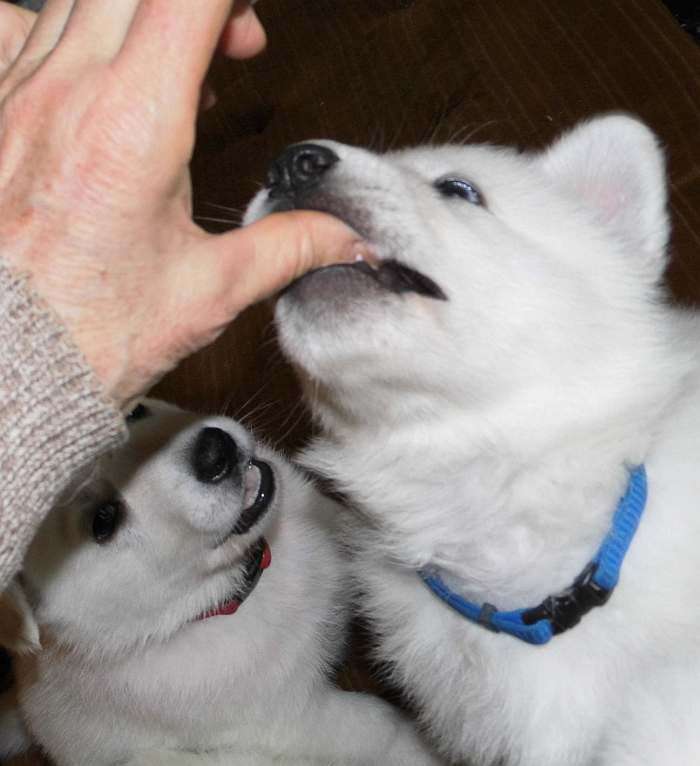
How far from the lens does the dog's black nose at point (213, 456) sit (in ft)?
7.41

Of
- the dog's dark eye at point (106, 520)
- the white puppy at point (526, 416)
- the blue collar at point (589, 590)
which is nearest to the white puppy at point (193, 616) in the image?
the dog's dark eye at point (106, 520)

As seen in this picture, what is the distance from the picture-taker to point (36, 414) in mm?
1191

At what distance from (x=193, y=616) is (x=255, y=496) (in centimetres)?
39

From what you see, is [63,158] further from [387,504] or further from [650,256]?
[650,256]

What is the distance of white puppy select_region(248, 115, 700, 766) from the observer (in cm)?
153

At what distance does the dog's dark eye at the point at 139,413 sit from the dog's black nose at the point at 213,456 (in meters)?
0.28

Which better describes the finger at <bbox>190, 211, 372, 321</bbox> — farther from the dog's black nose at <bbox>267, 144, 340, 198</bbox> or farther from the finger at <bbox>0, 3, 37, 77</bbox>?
the finger at <bbox>0, 3, 37, 77</bbox>

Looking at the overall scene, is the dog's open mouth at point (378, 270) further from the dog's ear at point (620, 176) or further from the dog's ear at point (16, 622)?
the dog's ear at point (16, 622)

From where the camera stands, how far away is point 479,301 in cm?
156

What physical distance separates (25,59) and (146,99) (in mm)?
315

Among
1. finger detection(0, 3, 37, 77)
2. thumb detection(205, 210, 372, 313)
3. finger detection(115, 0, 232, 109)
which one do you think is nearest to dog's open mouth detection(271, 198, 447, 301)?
thumb detection(205, 210, 372, 313)

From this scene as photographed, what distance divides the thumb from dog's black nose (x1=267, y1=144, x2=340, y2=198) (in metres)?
0.19

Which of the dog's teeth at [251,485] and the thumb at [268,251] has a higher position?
the thumb at [268,251]

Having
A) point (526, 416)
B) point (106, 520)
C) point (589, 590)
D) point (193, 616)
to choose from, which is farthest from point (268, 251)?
point (193, 616)
